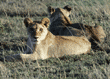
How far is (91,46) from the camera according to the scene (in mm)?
6465

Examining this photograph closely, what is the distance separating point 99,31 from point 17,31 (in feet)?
14.8

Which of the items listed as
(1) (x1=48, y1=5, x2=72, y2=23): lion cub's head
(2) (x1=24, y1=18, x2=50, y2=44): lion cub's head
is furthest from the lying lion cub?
(1) (x1=48, y1=5, x2=72, y2=23): lion cub's head

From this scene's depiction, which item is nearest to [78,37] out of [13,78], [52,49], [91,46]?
[91,46]

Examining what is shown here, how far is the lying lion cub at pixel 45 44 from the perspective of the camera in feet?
16.8

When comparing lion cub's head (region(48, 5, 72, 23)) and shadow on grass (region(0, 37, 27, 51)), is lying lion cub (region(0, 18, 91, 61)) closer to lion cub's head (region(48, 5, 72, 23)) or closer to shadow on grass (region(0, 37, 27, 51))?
shadow on grass (region(0, 37, 27, 51))

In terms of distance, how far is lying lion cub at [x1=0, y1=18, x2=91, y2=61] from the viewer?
202 inches

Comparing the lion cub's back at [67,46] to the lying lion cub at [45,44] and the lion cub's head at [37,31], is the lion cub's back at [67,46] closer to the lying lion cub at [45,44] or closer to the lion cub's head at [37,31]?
the lying lion cub at [45,44]

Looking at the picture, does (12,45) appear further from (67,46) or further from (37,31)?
(67,46)

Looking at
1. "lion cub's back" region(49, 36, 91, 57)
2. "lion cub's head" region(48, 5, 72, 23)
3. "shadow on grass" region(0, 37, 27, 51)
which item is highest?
"lion cub's head" region(48, 5, 72, 23)

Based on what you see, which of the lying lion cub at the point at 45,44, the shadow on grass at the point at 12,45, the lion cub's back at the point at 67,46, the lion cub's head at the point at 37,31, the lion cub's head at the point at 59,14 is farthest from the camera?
the lion cub's head at the point at 59,14

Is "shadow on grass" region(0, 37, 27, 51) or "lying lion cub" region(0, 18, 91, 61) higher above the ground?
"lying lion cub" region(0, 18, 91, 61)

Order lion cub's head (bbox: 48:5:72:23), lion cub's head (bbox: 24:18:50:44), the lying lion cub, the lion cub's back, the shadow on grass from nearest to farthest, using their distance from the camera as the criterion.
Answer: lion cub's head (bbox: 24:18:50:44) < the lying lion cub < the lion cub's back < the shadow on grass < lion cub's head (bbox: 48:5:72:23)

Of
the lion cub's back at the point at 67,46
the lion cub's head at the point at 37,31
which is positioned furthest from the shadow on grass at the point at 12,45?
the lion cub's back at the point at 67,46

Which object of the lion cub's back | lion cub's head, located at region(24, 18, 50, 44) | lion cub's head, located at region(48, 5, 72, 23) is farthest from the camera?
lion cub's head, located at region(48, 5, 72, 23)
